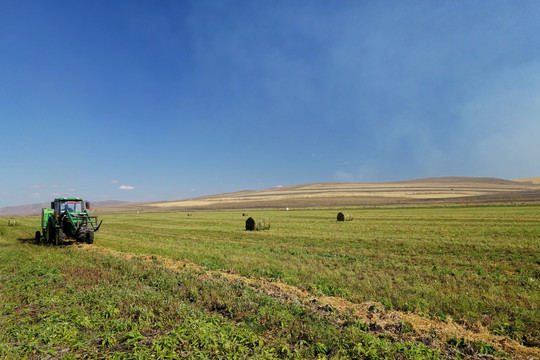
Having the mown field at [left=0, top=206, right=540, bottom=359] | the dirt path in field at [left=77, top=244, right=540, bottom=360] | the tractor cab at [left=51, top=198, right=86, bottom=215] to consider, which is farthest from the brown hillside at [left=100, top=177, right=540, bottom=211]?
the dirt path in field at [left=77, top=244, right=540, bottom=360]

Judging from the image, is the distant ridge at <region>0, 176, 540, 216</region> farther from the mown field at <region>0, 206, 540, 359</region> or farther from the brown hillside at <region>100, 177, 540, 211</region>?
the mown field at <region>0, 206, 540, 359</region>

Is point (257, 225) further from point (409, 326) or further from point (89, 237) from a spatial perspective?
point (409, 326)

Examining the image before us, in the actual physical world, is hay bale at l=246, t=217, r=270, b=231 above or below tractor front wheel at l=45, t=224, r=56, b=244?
below

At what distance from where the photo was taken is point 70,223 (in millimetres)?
18516

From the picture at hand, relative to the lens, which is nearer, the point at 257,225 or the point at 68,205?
the point at 68,205

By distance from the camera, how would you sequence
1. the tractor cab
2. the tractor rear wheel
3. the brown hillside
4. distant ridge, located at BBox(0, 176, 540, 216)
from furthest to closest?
the brown hillside, distant ridge, located at BBox(0, 176, 540, 216), the tractor cab, the tractor rear wheel

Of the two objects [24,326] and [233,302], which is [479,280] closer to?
[233,302]

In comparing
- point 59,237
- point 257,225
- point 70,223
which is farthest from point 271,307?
point 257,225

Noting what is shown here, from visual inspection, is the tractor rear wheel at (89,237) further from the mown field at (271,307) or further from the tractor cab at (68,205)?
the mown field at (271,307)

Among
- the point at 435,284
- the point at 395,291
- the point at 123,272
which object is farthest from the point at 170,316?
the point at 435,284

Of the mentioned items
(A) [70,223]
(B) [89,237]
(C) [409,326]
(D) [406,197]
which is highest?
(A) [70,223]

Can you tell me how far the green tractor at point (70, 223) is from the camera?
1795 cm

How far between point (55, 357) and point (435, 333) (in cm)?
725

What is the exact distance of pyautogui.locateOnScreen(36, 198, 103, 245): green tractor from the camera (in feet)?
58.9
